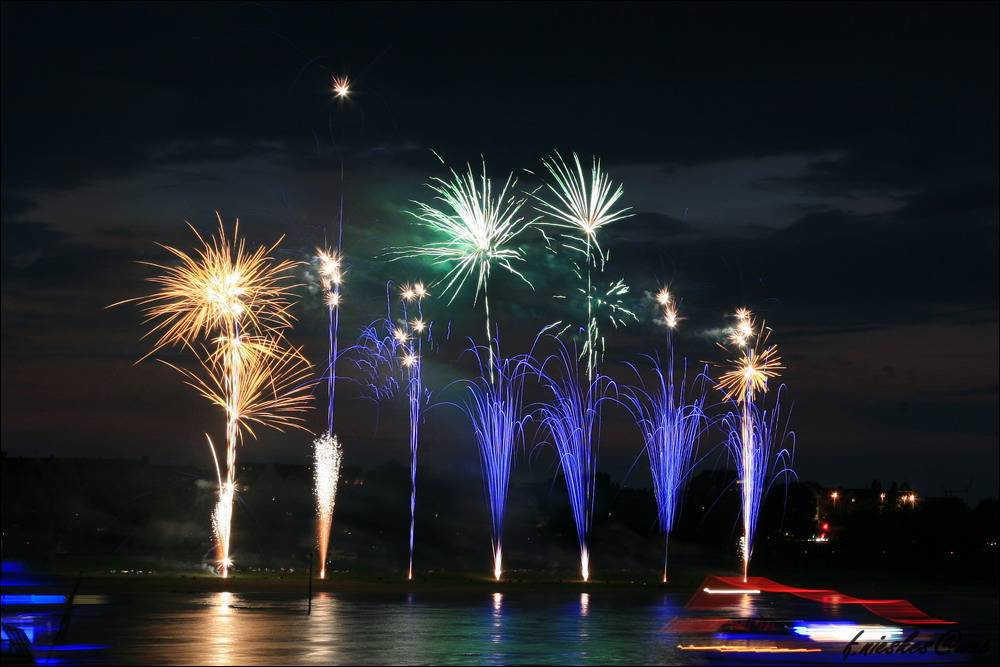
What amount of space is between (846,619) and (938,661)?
13.5m

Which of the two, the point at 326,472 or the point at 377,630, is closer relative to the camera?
the point at 377,630

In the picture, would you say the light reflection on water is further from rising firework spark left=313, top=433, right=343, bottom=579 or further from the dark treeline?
the dark treeline

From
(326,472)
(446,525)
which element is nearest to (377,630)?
(326,472)

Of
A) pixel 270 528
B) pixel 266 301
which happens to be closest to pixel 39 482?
pixel 270 528

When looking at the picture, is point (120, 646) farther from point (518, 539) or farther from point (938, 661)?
point (518, 539)

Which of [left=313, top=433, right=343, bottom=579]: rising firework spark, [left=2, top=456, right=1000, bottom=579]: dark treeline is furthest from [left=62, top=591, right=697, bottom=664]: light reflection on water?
[left=2, top=456, right=1000, bottom=579]: dark treeline

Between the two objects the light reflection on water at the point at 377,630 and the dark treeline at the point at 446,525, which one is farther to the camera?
the dark treeline at the point at 446,525

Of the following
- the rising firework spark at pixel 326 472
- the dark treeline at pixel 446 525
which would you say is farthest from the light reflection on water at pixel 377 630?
the dark treeline at pixel 446 525

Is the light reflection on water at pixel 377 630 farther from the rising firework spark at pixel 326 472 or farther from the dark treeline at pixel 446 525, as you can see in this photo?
the dark treeline at pixel 446 525

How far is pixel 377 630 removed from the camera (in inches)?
1366

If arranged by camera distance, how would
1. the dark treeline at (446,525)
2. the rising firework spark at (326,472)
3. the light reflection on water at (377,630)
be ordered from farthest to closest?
the dark treeline at (446,525), the rising firework spark at (326,472), the light reflection on water at (377,630)

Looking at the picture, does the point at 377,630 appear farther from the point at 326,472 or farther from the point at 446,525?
the point at 446,525

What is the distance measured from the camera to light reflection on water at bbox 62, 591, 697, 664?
1107 inches

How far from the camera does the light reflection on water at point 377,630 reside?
1107 inches
